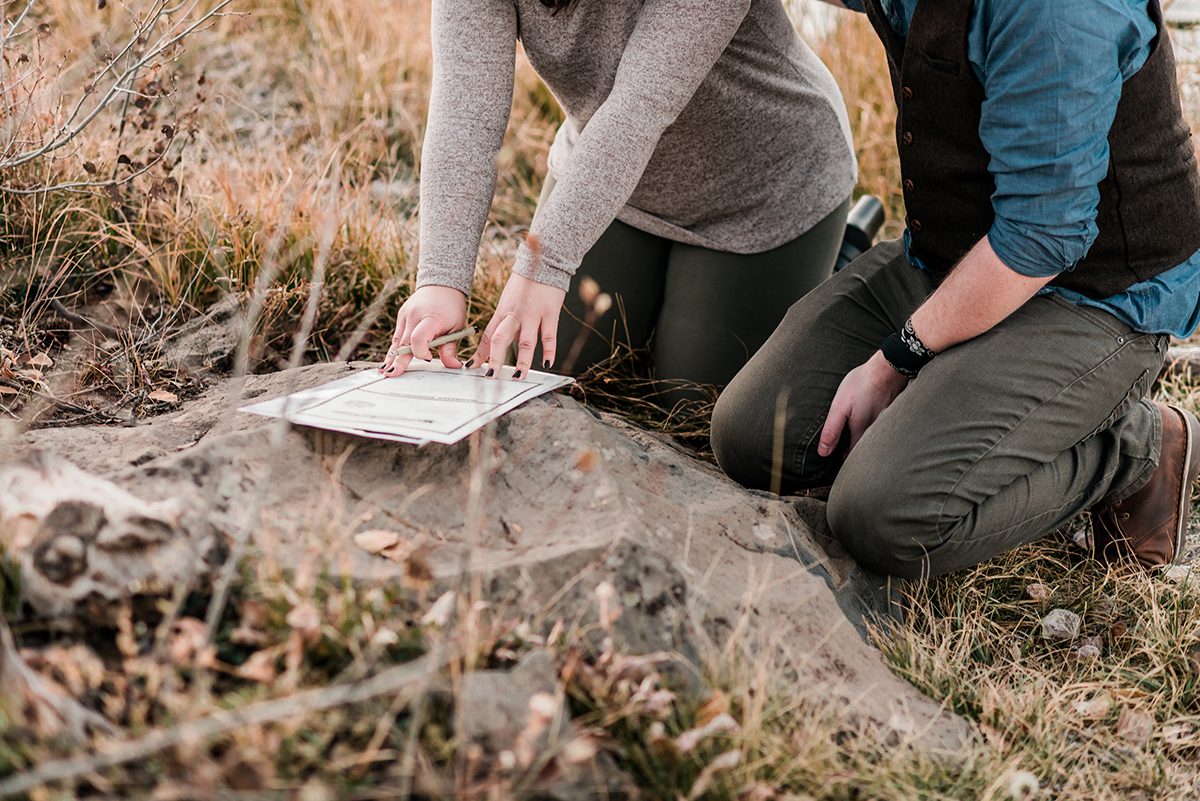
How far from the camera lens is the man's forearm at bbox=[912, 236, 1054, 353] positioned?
6.51 feet

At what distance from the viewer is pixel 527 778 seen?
4.34 ft

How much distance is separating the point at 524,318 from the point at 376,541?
59cm

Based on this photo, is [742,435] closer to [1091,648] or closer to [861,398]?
[861,398]

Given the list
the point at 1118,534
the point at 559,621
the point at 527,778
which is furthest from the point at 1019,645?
the point at 527,778

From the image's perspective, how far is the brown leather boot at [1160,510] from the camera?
7.99 feet

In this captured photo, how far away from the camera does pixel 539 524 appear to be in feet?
6.03

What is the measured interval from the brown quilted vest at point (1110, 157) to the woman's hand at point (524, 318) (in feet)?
2.60

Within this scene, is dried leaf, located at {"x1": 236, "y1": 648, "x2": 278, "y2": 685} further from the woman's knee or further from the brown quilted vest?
the brown quilted vest

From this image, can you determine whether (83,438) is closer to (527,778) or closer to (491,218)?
(527,778)

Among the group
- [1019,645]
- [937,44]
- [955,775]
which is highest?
[937,44]

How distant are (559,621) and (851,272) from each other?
1358mm

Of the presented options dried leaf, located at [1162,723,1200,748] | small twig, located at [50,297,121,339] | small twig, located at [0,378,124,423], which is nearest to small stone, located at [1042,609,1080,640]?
dried leaf, located at [1162,723,1200,748]

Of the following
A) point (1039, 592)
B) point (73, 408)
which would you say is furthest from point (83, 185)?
point (1039, 592)

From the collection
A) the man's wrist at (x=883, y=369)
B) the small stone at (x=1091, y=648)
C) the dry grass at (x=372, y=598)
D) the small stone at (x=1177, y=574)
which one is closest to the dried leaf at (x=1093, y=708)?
the dry grass at (x=372, y=598)
